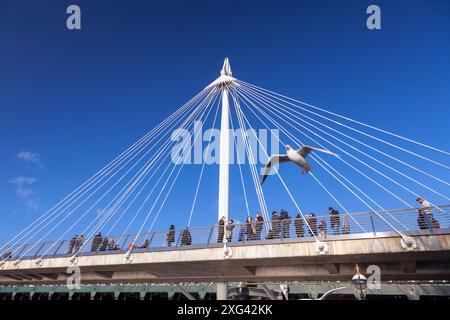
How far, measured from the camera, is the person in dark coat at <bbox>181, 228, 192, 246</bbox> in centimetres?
1549

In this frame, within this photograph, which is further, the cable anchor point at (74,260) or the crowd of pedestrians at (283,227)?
the cable anchor point at (74,260)

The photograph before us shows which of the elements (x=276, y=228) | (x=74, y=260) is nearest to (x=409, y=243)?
(x=276, y=228)

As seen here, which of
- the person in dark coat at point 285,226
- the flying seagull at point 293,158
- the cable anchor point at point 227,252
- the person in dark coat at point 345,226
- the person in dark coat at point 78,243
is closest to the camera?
the person in dark coat at point 345,226

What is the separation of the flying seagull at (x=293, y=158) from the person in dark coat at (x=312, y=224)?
161 inches

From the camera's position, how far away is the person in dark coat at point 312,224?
12.9 m

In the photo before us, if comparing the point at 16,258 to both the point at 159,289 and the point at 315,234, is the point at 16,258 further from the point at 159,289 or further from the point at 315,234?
the point at 315,234

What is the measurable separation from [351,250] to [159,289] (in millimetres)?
27893

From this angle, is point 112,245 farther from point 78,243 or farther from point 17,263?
point 17,263

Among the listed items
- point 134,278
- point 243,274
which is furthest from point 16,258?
point 243,274

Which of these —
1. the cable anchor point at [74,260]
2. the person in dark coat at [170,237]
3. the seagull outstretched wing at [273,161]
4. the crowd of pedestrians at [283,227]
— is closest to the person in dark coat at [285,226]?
the crowd of pedestrians at [283,227]

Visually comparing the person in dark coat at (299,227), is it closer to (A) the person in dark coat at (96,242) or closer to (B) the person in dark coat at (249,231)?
(B) the person in dark coat at (249,231)

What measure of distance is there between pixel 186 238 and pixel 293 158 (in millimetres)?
7497

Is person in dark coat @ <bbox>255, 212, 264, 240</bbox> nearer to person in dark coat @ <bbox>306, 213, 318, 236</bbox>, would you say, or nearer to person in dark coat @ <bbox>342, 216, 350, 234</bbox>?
person in dark coat @ <bbox>306, 213, 318, 236</bbox>

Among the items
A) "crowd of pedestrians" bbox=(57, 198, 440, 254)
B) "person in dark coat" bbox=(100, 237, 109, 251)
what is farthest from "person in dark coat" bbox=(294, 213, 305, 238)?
"person in dark coat" bbox=(100, 237, 109, 251)
